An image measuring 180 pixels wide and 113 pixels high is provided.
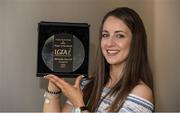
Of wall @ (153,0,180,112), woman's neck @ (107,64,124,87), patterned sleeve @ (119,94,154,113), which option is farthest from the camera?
wall @ (153,0,180,112)

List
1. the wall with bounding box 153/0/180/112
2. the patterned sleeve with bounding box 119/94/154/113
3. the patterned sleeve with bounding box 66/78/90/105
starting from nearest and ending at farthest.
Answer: the patterned sleeve with bounding box 119/94/154/113
the patterned sleeve with bounding box 66/78/90/105
the wall with bounding box 153/0/180/112

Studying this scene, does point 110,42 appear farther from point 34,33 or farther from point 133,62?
point 34,33

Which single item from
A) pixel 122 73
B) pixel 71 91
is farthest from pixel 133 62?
pixel 71 91

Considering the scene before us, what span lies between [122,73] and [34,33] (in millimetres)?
472

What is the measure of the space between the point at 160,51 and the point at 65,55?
571 millimetres

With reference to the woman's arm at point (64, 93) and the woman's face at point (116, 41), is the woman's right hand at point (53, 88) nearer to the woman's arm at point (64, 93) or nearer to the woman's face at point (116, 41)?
the woman's arm at point (64, 93)

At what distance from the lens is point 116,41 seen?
1.24 meters

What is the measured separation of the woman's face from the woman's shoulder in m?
0.12

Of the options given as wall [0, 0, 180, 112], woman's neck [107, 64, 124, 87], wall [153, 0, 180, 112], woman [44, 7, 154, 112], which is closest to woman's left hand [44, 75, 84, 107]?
woman [44, 7, 154, 112]

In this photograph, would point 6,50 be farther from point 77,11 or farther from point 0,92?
point 77,11

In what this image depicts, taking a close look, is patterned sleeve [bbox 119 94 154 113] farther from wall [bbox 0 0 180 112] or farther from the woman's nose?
wall [bbox 0 0 180 112]

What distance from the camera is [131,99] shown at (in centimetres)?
118

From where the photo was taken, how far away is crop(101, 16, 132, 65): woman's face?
4.04 ft

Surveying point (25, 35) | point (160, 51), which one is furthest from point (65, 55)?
point (160, 51)
